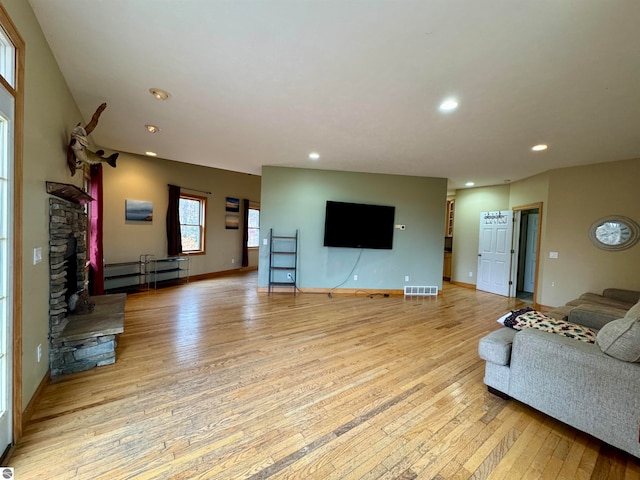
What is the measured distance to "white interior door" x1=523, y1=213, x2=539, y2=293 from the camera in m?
6.43

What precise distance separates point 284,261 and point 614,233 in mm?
5588

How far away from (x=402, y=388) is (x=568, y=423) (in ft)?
3.49

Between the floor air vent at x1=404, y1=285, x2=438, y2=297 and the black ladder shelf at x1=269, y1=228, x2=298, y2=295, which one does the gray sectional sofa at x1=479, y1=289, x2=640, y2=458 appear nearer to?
the floor air vent at x1=404, y1=285, x2=438, y2=297

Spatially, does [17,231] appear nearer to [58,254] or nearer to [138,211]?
[58,254]

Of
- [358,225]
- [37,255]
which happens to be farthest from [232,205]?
[37,255]

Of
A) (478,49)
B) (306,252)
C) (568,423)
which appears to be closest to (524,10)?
(478,49)

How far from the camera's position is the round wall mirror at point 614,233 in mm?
3915

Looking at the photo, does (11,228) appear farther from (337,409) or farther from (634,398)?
(634,398)

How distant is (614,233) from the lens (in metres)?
4.06

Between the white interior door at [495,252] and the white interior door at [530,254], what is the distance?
1192 millimetres

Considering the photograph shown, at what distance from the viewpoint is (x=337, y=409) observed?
190 cm

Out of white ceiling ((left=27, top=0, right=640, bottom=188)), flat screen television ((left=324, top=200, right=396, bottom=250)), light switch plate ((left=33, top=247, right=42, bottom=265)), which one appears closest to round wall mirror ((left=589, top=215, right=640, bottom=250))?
white ceiling ((left=27, top=0, right=640, bottom=188))

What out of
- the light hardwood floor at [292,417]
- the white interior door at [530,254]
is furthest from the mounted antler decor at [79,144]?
the white interior door at [530,254]

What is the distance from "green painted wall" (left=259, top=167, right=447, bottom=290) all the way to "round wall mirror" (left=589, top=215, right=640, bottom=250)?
2383 mm
